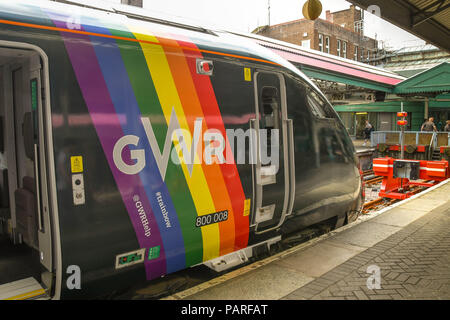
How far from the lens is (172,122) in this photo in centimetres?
366

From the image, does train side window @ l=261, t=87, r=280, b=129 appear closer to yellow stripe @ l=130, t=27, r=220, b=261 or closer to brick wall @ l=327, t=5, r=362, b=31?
yellow stripe @ l=130, t=27, r=220, b=261

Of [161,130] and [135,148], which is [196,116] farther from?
[135,148]

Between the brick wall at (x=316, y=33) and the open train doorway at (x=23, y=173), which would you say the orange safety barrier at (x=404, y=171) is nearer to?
the open train doorway at (x=23, y=173)

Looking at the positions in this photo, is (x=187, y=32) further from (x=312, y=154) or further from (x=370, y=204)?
(x=370, y=204)

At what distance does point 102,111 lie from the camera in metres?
3.21

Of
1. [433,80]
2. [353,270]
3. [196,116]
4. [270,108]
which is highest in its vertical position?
[433,80]

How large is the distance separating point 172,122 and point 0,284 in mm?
2096

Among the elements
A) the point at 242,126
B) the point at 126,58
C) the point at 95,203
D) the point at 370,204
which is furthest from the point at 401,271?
the point at 370,204

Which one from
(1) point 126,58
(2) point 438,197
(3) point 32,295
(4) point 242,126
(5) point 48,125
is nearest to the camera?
(5) point 48,125

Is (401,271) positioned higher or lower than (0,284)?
lower

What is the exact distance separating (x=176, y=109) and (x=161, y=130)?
272mm

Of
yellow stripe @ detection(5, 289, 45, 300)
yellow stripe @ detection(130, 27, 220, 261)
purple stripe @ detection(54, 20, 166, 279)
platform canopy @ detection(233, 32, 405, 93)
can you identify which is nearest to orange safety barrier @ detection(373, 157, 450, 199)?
platform canopy @ detection(233, 32, 405, 93)
